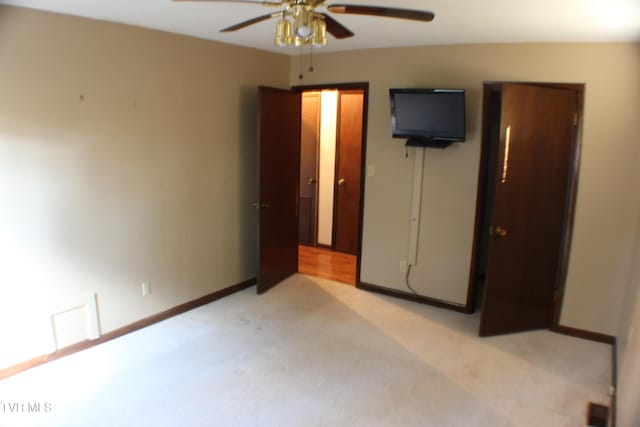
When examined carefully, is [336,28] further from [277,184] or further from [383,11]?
[277,184]

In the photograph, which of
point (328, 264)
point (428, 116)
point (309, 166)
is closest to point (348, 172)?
point (309, 166)

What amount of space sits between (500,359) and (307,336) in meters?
1.36

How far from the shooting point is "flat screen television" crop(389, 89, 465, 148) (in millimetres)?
3332

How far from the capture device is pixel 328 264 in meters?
5.03

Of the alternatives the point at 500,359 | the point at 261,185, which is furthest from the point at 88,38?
the point at 500,359

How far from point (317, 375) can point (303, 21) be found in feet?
6.73

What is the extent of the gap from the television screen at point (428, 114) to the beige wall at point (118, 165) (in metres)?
1.30

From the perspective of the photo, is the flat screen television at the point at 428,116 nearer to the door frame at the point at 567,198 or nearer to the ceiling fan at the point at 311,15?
the door frame at the point at 567,198

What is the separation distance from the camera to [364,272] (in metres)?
4.18

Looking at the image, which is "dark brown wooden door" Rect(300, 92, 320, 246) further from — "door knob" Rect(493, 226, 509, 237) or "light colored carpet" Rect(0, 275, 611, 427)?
"door knob" Rect(493, 226, 509, 237)

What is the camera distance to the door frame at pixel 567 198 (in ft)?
10.2

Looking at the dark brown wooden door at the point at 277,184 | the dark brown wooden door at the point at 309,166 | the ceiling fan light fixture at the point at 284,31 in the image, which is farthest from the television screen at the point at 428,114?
the dark brown wooden door at the point at 309,166

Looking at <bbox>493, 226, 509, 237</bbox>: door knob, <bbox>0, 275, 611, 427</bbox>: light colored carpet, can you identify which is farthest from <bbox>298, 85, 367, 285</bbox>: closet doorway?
<bbox>493, 226, 509, 237</bbox>: door knob

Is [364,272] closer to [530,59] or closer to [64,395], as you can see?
[530,59]
